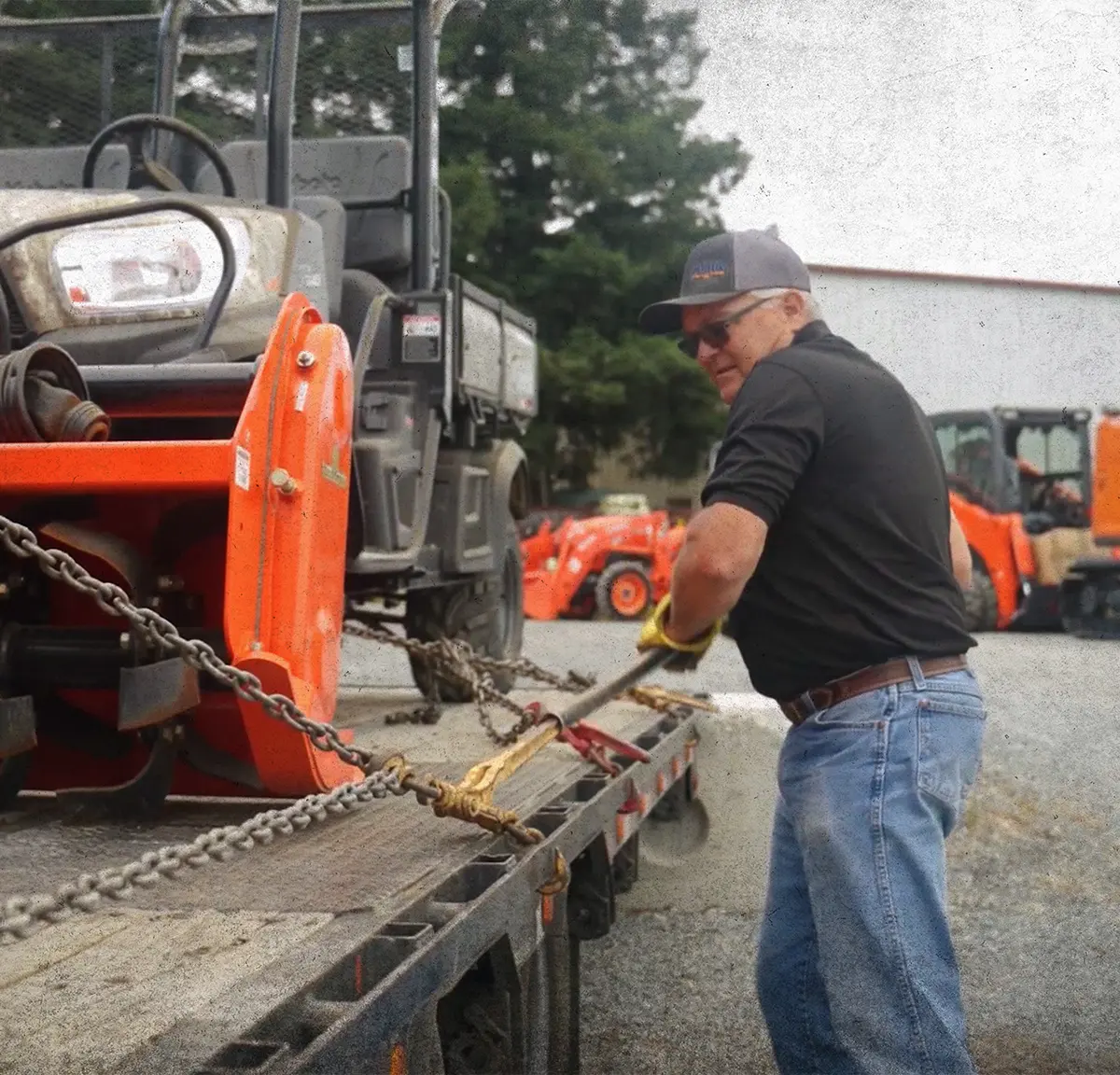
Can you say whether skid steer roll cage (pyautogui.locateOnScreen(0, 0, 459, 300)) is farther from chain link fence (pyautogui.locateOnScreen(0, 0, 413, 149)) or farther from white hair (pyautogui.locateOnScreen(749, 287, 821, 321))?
white hair (pyautogui.locateOnScreen(749, 287, 821, 321))

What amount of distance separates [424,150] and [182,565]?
2575 mm

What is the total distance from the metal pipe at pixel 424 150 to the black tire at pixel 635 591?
1214 cm

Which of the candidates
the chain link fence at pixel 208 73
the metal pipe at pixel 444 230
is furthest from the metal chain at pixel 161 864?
the chain link fence at pixel 208 73

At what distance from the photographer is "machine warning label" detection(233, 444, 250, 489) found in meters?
3.65

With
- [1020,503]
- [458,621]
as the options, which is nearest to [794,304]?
[458,621]

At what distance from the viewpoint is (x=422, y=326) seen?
600cm

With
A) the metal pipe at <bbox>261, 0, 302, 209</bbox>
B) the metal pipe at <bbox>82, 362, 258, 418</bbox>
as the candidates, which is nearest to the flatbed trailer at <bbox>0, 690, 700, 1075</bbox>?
the metal pipe at <bbox>82, 362, 258, 418</bbox>

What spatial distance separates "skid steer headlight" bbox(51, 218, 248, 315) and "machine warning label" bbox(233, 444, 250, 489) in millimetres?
1133

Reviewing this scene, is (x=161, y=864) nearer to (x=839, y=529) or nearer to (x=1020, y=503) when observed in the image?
(x=839, y=529)

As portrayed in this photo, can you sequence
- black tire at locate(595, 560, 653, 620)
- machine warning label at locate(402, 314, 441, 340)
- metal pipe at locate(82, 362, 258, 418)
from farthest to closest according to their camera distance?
black tire at locate(595, 560, 653, 620), machine warning label at locate(402, 314, 441, 340), metal pipe at locate(82, 362, 258, 418)

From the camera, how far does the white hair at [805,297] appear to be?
3256 mm

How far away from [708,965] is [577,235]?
242 inches

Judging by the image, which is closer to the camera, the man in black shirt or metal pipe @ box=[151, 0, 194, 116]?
the man in black shirt

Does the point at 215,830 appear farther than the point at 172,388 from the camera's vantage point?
No
